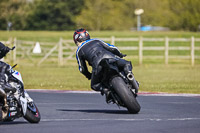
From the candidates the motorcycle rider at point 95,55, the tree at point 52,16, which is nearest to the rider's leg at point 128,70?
the motorcycle rider at point 95,55

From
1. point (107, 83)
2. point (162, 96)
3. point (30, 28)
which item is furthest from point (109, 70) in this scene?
point (30, 28)

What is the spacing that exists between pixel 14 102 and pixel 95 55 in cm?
231

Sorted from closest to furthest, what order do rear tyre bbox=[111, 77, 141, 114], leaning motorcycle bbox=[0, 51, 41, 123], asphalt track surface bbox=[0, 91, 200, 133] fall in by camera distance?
asphalt track surface bbox=[0, 91, 200, 133]
leaning motorcycle bbox=[0, 51, 41, 123]
rear tyre bbox=[111, 77, 141, 114]

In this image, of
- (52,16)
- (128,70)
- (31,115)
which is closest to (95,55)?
(128,70)

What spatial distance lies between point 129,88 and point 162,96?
5050 mm

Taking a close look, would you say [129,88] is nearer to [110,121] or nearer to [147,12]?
[110,121]

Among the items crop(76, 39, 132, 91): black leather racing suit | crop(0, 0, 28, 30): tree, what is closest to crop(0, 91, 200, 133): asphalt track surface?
crop(76, 39, 132, 91): black leather racing suit

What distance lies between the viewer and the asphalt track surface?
817 centimetres

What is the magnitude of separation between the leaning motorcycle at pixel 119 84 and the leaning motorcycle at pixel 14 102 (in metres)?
1.82

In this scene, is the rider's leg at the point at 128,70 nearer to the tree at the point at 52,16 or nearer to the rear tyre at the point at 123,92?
the rear tyre at the point at 123,92

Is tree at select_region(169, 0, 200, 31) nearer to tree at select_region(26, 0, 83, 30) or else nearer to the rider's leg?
tree at select_region(26, 0, 83, 30)

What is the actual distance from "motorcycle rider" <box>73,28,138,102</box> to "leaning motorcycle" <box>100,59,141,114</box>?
3.8 inches

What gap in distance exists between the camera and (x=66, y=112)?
1072cm

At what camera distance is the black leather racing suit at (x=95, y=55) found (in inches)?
397
